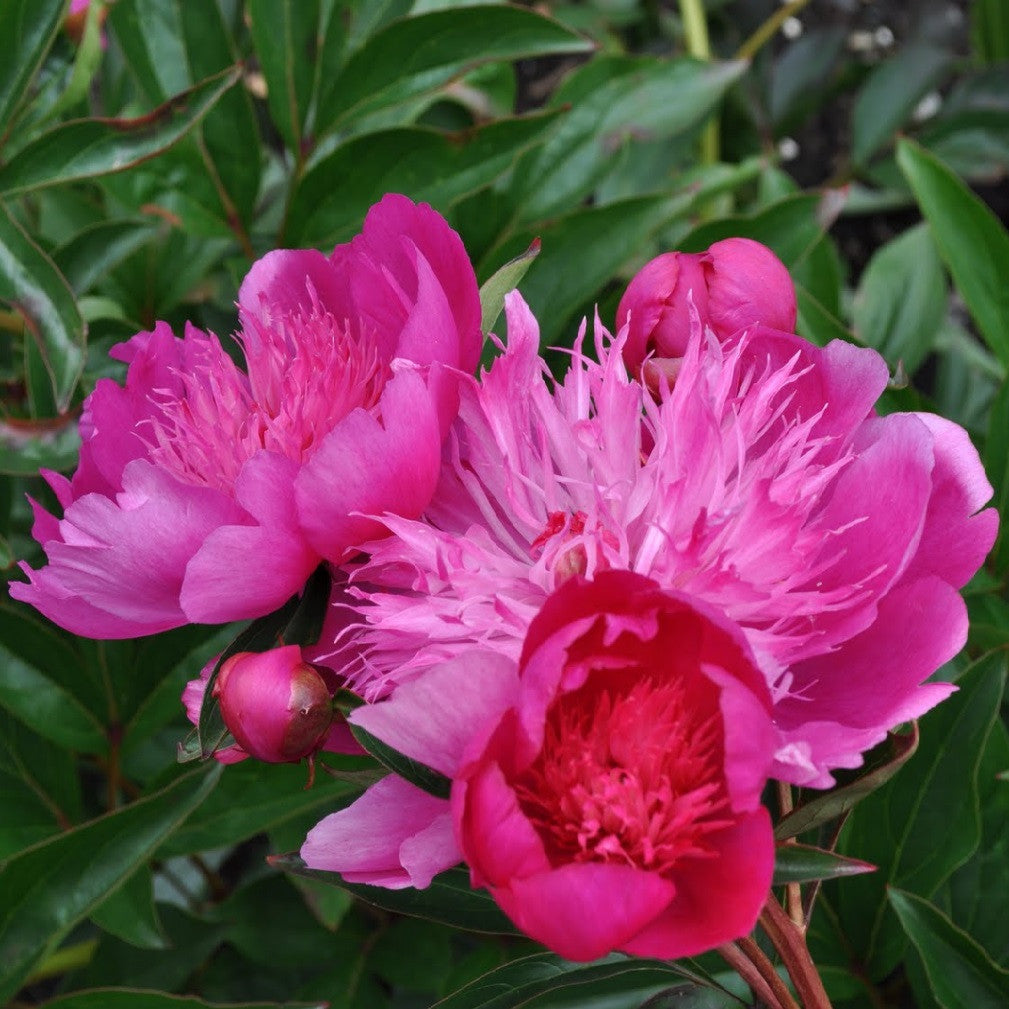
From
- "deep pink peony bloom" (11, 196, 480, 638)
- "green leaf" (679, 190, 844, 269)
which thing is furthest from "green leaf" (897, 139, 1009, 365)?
"deep pink peony bloom" (11, 196, 480, 638)

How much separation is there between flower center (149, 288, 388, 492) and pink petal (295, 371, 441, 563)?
0.19 feet

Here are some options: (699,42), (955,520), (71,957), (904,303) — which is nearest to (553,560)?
(955,520)

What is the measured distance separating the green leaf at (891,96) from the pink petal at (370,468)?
1.60 m

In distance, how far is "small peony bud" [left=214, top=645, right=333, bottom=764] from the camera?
1.70 feet

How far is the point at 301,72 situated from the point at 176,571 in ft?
2.35

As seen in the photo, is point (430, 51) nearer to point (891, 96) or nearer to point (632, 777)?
point (632, 777)

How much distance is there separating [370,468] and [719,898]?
0.22m

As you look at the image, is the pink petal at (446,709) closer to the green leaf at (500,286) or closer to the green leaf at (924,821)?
Answer: the green leaf at (500,286)

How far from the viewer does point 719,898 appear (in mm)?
463

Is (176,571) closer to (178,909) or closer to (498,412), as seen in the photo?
(498,412)

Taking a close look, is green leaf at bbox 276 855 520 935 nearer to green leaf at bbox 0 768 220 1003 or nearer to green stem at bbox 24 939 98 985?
green leaf at bbox 0 768 220 1003

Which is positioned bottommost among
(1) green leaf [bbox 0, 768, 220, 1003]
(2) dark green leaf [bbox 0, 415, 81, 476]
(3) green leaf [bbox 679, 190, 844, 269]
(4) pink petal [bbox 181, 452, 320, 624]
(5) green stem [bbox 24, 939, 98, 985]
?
(5) green stem [bbox 24, 939, 98, 985]

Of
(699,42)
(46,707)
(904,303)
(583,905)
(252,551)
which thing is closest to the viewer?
(583,905)

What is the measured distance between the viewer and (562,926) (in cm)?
43
